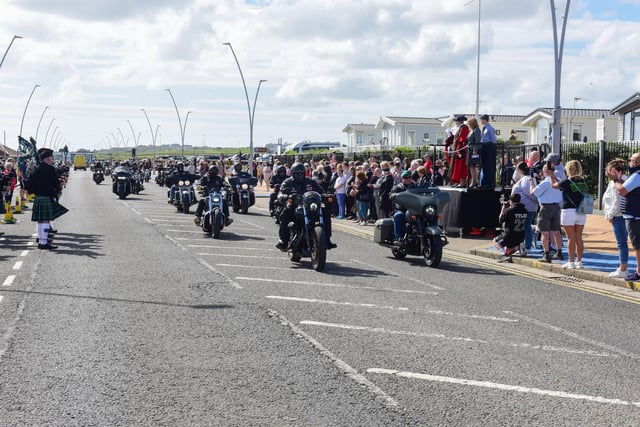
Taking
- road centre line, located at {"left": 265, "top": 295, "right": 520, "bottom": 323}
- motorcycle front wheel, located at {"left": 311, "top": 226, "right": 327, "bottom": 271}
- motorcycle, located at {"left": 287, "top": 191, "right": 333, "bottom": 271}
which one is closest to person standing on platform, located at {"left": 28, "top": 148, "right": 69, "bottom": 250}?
motorcycle, located at {"left": 287, "top": 191, "right": 333, "bottom": 271}

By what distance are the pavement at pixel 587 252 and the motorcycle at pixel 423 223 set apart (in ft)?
6.06

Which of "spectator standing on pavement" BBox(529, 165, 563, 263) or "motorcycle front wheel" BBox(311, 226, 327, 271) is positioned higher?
"spectator standing on pavement" BBox(529, 165, 563, 263)

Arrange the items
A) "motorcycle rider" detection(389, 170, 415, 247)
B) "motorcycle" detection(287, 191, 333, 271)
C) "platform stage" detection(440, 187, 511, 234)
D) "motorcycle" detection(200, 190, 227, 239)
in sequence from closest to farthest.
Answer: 1. "motorcycle" detection(287, 191, 333, 271)
2. "motorcycle rider" detection(389, 170, 415, 247)
3. "motorcycle" detection(200, 190, 227, 239)
4. "platform stage" detection(440, 187, 511, 234)

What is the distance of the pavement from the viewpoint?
12.5 m

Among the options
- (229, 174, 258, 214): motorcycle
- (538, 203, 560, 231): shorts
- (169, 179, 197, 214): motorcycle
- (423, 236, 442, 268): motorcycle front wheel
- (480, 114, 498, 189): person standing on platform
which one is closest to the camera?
(423, 236, 442, 268): motorcycle front wheel

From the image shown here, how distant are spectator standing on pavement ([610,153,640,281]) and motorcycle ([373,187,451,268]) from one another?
125 inches

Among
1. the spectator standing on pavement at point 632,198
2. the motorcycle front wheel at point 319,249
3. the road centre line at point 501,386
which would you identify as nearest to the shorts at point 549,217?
the spectator standing on pavement at point 632,198

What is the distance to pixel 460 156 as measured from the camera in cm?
1969

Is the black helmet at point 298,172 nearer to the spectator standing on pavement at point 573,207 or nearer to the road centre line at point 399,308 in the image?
the road centre line at point 399,308

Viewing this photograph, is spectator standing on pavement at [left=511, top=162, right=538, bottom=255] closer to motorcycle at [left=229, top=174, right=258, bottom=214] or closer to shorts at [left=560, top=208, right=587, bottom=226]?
shorts at [left=560, top=208, right=587, bottom=226]

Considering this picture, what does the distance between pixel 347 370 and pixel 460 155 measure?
13.9m

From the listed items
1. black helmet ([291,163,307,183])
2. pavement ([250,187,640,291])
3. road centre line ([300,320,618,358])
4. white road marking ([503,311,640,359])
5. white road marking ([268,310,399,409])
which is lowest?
white road marking ([503,311,640,359])

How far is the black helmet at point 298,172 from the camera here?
45.4 ft

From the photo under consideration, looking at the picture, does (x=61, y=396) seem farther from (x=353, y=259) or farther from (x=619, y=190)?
(x=353, y=259)
